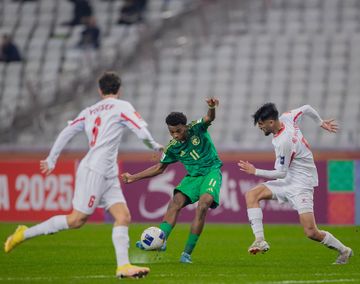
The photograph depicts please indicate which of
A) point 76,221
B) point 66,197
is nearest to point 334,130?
point 76,221

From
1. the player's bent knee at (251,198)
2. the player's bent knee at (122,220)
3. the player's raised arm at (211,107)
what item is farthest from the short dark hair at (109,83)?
the player's bent knee at (251,198)

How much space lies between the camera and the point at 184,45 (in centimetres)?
2667

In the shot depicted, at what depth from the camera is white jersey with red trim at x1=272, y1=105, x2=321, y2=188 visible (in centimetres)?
1206

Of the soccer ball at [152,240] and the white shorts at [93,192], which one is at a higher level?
the white shorts at [93,192]

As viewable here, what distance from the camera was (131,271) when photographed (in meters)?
9.95

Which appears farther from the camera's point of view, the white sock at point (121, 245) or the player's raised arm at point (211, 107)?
the player's raised arm at point (211, 107)

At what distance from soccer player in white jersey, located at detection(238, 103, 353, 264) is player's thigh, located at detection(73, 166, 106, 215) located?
214cm

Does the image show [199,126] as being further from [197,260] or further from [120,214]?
[120,214]

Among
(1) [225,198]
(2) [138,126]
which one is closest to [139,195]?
(1) [225,198]

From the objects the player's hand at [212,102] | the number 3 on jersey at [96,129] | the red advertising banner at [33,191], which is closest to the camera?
the number 3 on jersey at [96,129]

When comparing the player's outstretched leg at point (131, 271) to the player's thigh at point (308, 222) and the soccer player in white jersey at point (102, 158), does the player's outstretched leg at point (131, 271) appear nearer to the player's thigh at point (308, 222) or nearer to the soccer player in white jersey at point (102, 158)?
the soccer player in white jersey at point (102, 158)

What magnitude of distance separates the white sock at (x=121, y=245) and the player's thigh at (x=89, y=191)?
359 mm

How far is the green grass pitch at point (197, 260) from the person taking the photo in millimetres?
10602

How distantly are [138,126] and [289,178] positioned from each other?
9.34 feet
